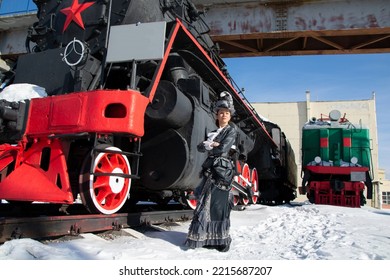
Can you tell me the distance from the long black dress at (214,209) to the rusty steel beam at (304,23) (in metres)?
5.73

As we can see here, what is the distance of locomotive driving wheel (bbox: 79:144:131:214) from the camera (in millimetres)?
2986

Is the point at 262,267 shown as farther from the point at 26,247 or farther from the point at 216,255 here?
the point at 26,247

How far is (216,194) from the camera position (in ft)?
9.72

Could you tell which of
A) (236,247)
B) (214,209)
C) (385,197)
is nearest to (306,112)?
(385,197)

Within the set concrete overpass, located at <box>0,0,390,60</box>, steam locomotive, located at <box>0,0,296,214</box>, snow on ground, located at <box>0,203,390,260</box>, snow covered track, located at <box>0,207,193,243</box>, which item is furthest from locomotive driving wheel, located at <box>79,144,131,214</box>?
concrete overpass, located at <box>0,0,390,60</box>

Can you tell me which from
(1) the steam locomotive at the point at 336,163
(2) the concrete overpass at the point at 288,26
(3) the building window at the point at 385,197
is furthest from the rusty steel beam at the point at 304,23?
(3) the building window at the point at 385,197

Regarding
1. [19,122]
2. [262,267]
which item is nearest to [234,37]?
[19,122]

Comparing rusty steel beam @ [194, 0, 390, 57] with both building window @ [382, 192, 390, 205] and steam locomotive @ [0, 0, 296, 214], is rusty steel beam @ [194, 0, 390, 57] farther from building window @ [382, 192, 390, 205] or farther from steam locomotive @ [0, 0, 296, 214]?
building window @ [382, 192, 390, 205]

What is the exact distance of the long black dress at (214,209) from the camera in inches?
112

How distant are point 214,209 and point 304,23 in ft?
20.6

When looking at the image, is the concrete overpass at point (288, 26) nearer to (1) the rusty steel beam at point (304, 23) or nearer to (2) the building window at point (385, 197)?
(1) the rusty steel beam at point (304, 23)

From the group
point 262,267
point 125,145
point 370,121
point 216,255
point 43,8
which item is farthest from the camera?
point 370,121

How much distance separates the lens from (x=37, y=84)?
360 cm

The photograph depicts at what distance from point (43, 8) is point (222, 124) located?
3048 mm
